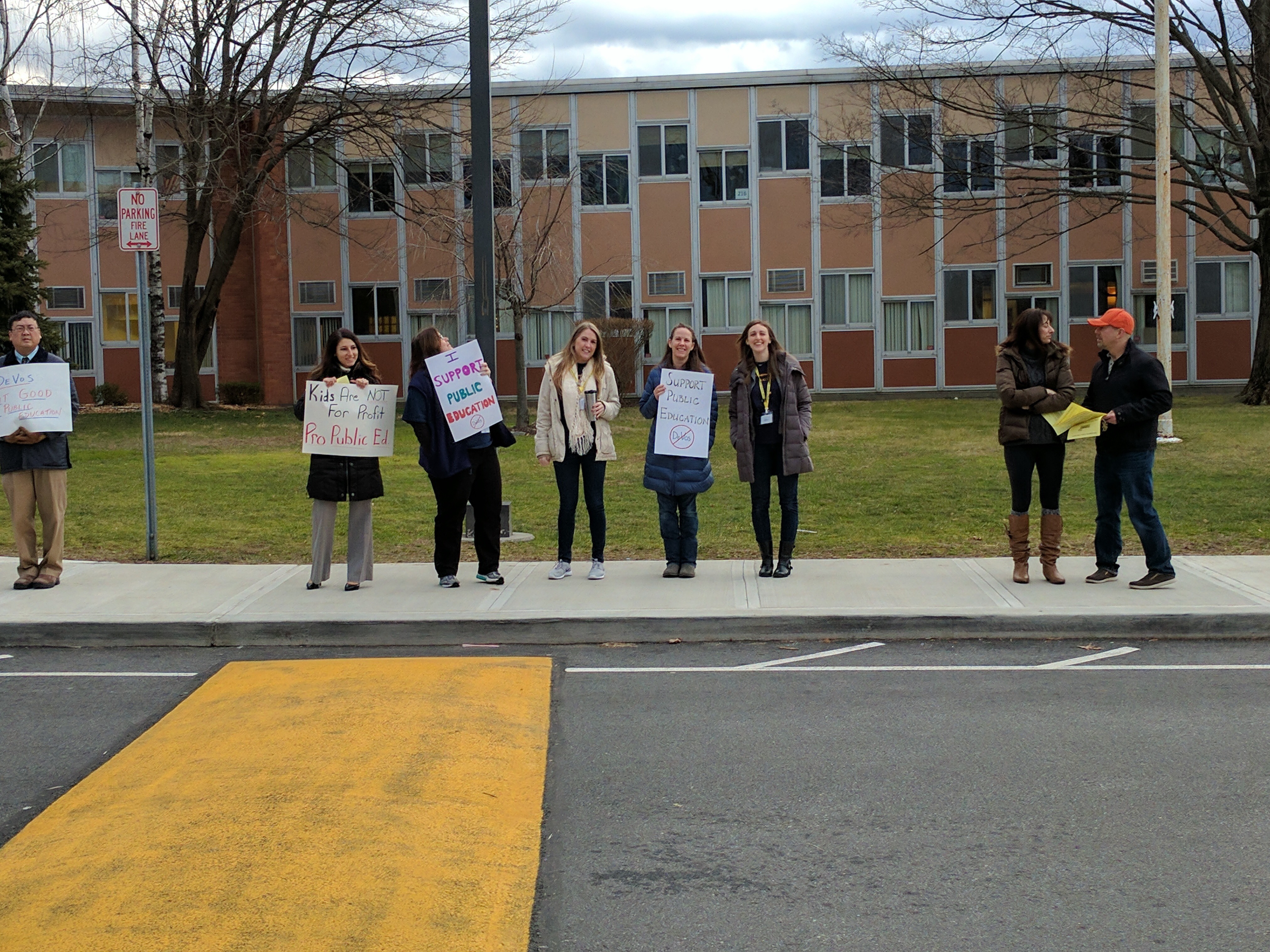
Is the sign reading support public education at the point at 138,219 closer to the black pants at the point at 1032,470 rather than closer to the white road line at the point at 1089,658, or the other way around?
the black pants at the point at 1032,470

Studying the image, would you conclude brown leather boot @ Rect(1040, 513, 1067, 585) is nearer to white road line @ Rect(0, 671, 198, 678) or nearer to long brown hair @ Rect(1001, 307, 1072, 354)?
long brown hair @ Rect(1001, 307, 1072, 354)

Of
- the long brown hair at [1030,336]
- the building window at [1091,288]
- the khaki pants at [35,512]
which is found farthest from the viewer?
the building window at [1091,288]

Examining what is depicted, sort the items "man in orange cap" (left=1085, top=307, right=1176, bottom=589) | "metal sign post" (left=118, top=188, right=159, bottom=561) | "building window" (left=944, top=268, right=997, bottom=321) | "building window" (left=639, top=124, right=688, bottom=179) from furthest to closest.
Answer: "building window" (left=944, top=268, right=997, bottom=321) → "building window" (left=639, top=124, right=688, bottom=179) → "metal sign post" (left=118, top=188, right=159, bottom=561) → "man in orange cap" (left=1085, top=307, right=1176, bottom=589)

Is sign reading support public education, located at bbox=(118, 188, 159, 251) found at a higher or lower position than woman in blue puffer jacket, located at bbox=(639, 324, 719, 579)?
higher

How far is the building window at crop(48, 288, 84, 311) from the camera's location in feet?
119

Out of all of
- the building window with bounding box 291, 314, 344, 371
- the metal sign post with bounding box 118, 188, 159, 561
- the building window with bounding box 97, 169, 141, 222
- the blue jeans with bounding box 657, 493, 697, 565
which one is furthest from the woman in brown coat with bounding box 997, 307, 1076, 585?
the building window with bounding box 97, 169, 141, 222

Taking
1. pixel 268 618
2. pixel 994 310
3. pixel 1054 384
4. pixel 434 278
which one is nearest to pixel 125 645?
pixel 268 618

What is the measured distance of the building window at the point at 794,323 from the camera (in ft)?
119

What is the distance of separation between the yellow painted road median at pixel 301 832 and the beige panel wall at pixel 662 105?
3031 centimetres

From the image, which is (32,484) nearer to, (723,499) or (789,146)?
(723,499)

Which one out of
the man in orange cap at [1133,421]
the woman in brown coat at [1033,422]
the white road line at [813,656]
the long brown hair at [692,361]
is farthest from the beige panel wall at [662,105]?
the white road line at [813,656]

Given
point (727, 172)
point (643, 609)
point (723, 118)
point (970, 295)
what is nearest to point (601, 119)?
point (723, 118)

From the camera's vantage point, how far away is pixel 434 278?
3622cm

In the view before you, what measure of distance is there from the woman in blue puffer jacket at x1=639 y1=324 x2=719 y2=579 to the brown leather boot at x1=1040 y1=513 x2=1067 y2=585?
2429mm
